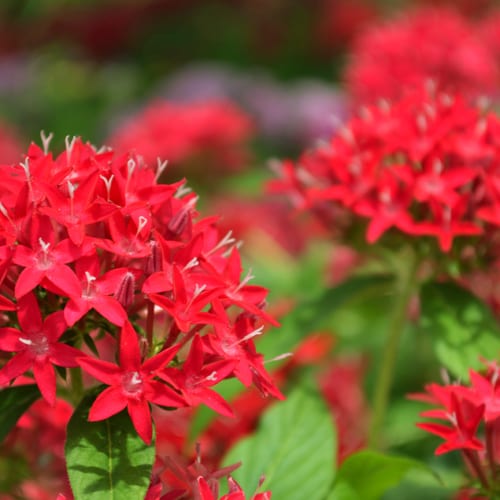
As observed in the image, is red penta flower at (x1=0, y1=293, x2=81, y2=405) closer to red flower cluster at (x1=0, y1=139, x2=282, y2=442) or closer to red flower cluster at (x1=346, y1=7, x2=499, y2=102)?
red flower cluster at (x1=0, y1=139, x2=282, y2=442)

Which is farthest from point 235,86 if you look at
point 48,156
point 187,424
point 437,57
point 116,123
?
point 48,156

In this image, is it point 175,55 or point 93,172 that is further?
point 175,55

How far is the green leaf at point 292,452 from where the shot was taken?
825 mm

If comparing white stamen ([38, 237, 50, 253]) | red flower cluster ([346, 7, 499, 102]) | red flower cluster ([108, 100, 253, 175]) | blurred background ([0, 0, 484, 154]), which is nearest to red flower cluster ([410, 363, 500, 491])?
white stamen ([38, 237, 50, 253])

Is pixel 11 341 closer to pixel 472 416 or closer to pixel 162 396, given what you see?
pixel 162 396

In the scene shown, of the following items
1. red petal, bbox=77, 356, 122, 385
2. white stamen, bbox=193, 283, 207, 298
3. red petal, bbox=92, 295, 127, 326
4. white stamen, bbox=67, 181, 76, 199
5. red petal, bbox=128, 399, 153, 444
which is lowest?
red petal, bbox=128, 399, 153, 444

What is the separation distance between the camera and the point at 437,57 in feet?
5.69

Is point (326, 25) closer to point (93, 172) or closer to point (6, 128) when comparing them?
point (6, 128)

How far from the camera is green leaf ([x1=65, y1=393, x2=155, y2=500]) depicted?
0.60 metres

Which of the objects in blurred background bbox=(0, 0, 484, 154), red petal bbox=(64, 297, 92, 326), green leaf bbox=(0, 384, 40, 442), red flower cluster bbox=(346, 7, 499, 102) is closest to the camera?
red petal bbox=(64, 297, 92, 326)

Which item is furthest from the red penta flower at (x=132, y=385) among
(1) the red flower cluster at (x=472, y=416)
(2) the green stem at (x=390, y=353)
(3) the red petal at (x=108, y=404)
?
(2) the green stem at (x=390, y=353)

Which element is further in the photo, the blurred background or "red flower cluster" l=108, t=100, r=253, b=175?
the blurred background

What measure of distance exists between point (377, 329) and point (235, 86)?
1.63 m

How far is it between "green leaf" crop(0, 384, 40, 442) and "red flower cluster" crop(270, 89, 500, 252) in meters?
0.35
